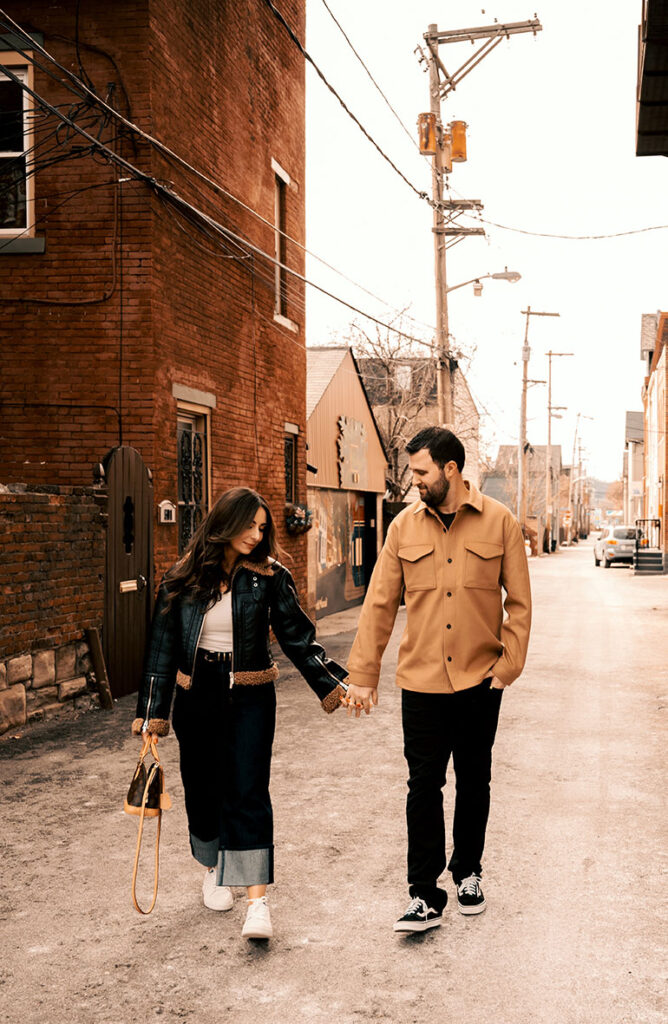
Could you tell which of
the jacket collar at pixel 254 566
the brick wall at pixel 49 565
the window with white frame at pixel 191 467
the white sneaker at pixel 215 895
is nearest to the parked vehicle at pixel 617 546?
the window with white frame at pixel 191 467

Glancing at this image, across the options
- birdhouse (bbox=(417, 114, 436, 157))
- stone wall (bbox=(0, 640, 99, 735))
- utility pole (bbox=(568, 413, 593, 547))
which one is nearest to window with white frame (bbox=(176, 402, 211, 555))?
stone wall (bbox=(0, 640, 99, 735))

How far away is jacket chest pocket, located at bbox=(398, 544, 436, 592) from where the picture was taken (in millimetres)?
4305

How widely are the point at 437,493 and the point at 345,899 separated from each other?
1852 millimetres

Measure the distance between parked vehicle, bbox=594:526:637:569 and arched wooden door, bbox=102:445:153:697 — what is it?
110 ft

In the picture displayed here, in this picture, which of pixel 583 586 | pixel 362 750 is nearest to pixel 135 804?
pixel 362 750

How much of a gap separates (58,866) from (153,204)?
7190 mm

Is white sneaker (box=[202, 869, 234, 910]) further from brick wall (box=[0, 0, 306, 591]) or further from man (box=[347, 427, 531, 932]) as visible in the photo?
brick wall (box=[0, 0, 306, 591])

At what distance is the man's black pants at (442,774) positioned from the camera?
163 inches

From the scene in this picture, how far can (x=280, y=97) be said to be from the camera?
574 inches

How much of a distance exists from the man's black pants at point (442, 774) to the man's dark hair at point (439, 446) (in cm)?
96

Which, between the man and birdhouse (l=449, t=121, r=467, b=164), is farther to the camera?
birdhouse (l=449, t=121, r=467, b=164)

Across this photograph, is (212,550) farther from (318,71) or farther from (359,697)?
(318,71)

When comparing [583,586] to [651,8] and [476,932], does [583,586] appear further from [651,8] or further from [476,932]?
[476,932]

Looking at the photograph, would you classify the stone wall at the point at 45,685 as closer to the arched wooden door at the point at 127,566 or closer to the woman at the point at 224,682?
the arched wooden door at the point at 127,566
